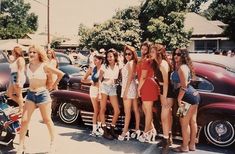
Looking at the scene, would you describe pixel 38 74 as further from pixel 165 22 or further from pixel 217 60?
pixel 165 22

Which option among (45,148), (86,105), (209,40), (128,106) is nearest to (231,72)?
(128,106)

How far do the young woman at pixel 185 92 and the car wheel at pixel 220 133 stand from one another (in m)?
0.53

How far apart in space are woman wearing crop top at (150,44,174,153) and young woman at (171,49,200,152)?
0.44 ft

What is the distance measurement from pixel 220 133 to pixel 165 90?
1.44 meters

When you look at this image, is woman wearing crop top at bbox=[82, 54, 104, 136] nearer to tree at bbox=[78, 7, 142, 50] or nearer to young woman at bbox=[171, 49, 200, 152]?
young woman at bbox=[171, 49, 200, 152]

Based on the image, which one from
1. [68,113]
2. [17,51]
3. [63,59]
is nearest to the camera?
[17,51]

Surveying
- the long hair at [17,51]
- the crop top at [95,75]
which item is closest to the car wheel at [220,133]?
the crop top at [95,75]

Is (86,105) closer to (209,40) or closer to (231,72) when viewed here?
(231,72)

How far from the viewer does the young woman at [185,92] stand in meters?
6.19

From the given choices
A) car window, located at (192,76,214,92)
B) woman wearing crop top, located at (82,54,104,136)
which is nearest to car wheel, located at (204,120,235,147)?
car window, located at (192,76,214,92)

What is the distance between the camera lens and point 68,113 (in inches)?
342

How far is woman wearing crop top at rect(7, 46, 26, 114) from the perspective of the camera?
818cm

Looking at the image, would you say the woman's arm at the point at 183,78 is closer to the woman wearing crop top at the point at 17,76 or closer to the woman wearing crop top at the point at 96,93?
the woman wearing crop top at the point at 96,93

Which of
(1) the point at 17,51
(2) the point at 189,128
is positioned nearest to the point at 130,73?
(2) the point at 189,128
